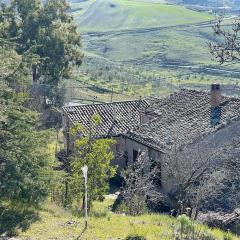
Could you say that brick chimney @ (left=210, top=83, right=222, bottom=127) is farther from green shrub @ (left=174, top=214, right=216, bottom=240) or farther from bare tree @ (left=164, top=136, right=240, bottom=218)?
green shrub @ (left=174, top=214, right=216, bottom=240)

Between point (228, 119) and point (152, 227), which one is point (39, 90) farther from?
point (152, 227)

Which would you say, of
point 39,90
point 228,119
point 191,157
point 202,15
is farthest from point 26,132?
point 202,15

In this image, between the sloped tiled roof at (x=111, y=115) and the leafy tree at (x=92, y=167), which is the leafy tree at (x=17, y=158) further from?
the sloped tiled roof at (x=111, y=115)

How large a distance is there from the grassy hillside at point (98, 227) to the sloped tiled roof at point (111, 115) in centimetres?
1220

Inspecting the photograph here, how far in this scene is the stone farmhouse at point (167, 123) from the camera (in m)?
21.5

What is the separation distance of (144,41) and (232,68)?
30053mm

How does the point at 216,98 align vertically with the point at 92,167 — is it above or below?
above

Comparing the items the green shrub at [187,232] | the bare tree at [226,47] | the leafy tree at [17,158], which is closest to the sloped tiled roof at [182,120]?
the leafy tree at [17,158]

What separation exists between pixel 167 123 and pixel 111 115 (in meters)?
4.95

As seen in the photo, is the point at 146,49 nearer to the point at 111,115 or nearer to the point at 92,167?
the point at 111,115

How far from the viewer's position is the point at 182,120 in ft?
77.8

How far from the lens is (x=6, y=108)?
44.9 feet

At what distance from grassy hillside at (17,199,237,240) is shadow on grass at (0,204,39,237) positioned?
0.63 feet

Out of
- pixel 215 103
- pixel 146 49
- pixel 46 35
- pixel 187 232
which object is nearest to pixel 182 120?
pixel 215 103
